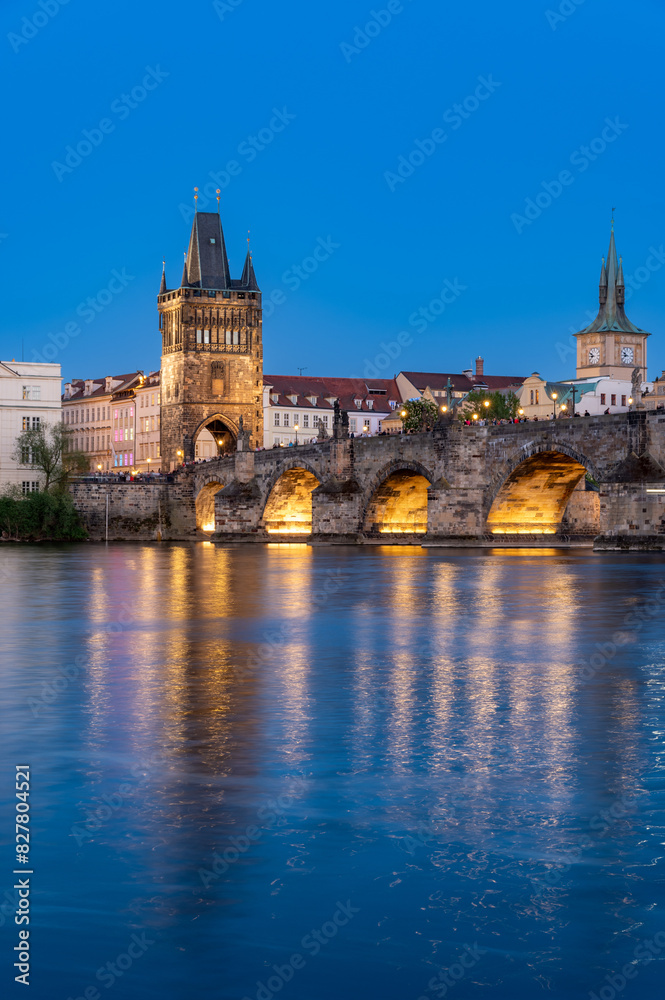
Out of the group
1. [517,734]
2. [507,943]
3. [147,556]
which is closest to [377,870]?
[507,943]

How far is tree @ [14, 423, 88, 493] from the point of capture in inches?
3287

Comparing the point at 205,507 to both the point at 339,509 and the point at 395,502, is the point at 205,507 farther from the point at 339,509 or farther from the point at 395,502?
the point at 395,502

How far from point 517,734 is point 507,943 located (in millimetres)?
5354

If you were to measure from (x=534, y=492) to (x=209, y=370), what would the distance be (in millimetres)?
48820

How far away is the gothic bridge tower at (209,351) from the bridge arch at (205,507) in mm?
9038

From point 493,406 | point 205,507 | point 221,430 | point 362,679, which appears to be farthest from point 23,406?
point 362,679

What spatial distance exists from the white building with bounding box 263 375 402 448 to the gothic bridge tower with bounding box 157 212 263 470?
438 inches

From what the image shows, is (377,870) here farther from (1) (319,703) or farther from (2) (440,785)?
(1) (319,703)

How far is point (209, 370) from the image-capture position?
4200 inches

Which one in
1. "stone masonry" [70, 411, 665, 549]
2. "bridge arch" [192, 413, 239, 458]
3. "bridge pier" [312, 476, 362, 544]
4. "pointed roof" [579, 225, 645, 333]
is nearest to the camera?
"stone masonry" [70, 411, 665, 549]

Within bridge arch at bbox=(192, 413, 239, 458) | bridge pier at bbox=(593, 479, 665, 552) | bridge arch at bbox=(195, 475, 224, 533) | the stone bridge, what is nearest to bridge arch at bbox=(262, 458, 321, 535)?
the stone bridge

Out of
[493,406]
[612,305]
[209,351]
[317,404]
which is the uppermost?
[612,305]

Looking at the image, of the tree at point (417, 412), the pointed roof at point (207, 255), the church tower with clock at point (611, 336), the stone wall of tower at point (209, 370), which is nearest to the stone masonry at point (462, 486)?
the tree at point (417, 412)

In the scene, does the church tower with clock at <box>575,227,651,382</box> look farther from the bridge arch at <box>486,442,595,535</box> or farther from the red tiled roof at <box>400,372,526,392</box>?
the bridge arch at <box>486,442,595,535</box>
